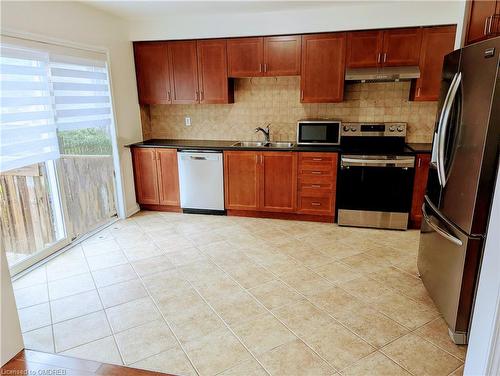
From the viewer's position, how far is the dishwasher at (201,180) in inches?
170

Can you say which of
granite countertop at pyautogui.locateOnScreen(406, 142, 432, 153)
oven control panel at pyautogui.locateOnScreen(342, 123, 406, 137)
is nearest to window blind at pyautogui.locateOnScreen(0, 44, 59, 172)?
oven control panel at pyautogui.locateOnScreen(342, 123, 406, 137)

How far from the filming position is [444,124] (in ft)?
7.19

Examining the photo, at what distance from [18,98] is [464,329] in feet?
12.2

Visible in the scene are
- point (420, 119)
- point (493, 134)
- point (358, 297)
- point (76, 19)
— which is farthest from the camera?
point (420, 119)

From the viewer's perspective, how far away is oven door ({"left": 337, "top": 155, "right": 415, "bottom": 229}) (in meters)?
3.75

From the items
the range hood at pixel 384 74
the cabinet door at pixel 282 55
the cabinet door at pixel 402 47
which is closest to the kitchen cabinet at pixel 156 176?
the cabinet door at pixel 282 55

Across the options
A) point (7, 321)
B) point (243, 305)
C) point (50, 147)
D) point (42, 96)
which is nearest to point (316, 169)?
point (243, 305)

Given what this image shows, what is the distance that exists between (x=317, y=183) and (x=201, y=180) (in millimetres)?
1474

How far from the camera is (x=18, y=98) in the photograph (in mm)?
2857

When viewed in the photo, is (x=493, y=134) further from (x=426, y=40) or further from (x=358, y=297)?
(x=426, y=40)

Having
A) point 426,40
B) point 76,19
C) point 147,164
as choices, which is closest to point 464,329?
point 426,40

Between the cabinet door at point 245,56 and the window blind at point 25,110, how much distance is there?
6.60 ft

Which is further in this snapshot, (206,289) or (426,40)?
(426,40)

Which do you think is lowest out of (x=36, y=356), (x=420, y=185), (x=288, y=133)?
(x=36, y=356)
